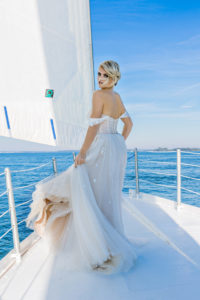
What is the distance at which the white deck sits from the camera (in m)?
1.30

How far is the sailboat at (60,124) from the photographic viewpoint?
136 cm

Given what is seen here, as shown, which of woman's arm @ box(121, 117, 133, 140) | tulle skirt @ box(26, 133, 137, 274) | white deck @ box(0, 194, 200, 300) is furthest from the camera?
woman's arm @ box(121, 117, 133, 140)

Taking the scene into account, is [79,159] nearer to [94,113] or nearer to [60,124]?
[94,113]

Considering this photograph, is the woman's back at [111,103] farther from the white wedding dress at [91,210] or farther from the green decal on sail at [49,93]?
the green decal on sail at [49,93]

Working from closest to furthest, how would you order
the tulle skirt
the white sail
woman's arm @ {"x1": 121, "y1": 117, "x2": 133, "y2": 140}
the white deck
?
1. the white deck
2. the tulle skirt
3. the white sail
4. woman's arm @ {"x1": 121, "y1": 117, "x2": 133, "y2": 140}

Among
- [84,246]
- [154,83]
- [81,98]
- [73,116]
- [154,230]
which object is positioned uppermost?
[154,83]

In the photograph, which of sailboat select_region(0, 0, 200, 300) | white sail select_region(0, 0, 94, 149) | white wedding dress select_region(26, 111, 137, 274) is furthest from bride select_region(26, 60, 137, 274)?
white sail select_region(0, 0, 94, 149)

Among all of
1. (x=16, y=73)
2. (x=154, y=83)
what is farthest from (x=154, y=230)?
(x=154, y=83)

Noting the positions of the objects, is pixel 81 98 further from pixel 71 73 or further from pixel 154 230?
pixel 154 230

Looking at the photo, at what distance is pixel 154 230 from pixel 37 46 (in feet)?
6.10

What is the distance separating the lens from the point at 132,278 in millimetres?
1439

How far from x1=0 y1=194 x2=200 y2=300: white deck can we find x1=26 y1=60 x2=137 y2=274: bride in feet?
0.32

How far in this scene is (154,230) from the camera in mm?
2238

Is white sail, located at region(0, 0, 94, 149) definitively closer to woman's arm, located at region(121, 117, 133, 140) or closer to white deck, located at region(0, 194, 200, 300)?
woman's arm, located at region(121, 117, 133, 140)
